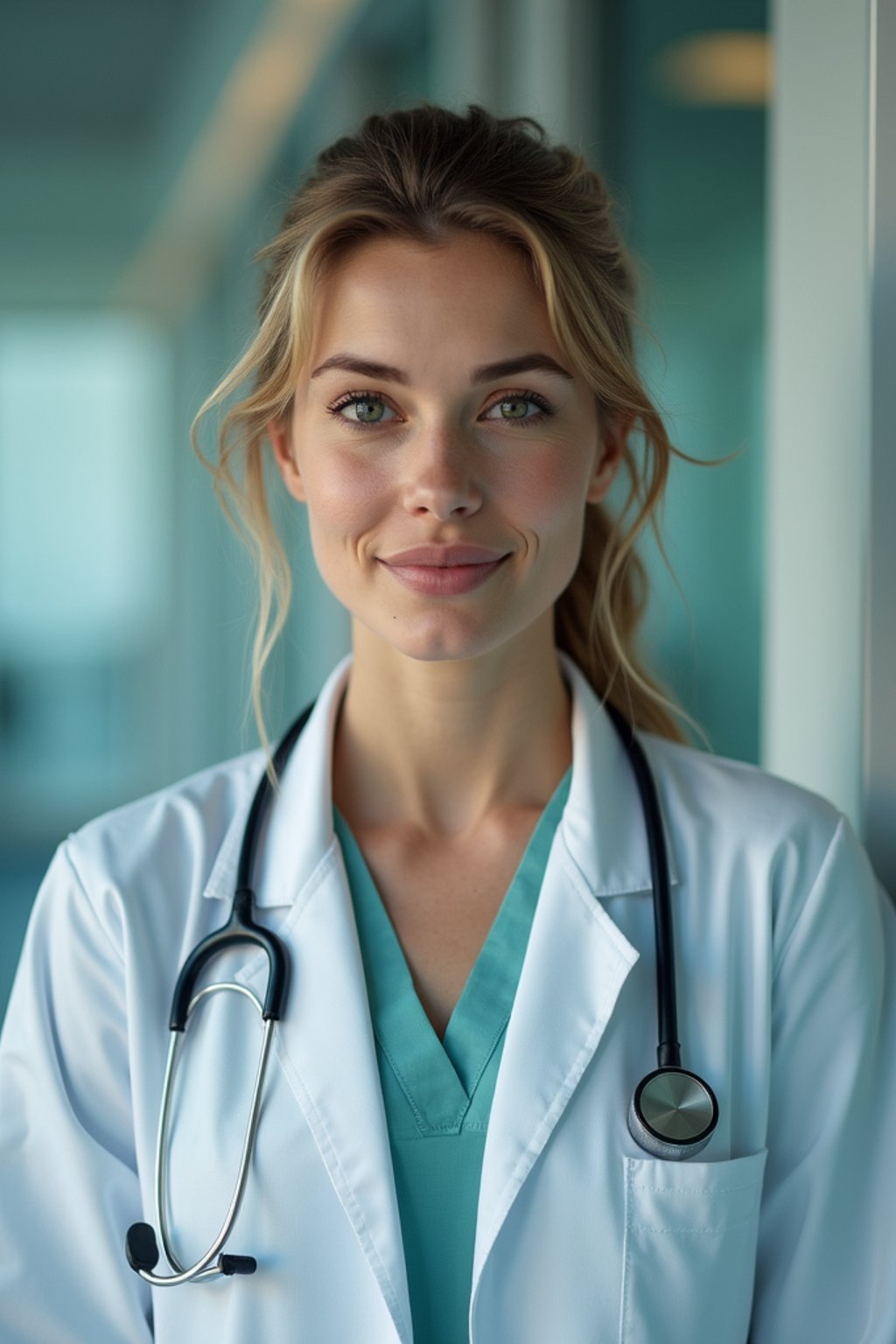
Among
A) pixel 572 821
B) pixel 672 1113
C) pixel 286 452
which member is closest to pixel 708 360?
pixel 286 452

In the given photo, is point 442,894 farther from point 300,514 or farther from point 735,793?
point 300,514

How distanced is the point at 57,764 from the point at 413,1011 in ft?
18.2

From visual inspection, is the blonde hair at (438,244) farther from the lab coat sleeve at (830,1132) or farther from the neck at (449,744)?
the lab coat sleeve at (830,1132)

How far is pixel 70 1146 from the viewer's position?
1.21 meters

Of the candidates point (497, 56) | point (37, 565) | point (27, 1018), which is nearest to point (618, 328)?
point (27, 1018)

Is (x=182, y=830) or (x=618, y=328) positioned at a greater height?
(x=618, y=328)

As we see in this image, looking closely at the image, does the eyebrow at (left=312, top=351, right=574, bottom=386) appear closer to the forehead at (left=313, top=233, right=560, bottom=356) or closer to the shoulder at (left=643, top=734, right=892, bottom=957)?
the forehead at (left=313, top=233, right=560, bottom=356)

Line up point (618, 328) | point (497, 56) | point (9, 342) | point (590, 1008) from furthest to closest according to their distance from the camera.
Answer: point (9, 342) < point (497, 56) < point (618, 328) < point (590, 1008)

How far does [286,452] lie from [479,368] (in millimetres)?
254

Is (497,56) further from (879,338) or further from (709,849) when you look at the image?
(709,849)

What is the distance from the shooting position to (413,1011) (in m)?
1.21

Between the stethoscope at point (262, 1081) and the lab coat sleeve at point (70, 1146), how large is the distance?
0.23 feet

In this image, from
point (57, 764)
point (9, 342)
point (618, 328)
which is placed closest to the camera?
point (618, 328)

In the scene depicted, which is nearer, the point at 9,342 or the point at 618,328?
the point at 618,328
